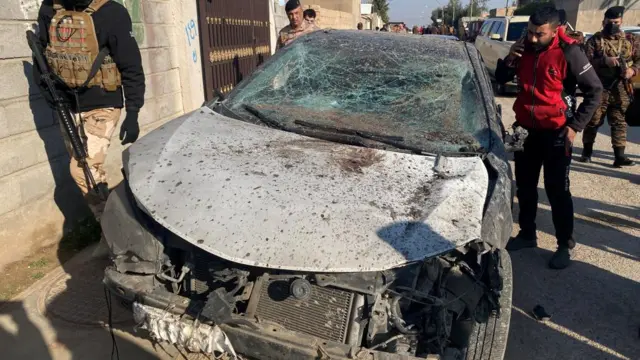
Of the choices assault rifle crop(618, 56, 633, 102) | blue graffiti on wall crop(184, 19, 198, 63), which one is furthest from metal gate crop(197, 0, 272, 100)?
assault rifle crop(618, 56, 633, 102)

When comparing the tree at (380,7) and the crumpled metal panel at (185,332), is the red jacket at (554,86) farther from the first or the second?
the tree at (380,7)

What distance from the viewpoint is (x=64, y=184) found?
375 cm

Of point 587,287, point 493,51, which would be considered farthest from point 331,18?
point 587,287

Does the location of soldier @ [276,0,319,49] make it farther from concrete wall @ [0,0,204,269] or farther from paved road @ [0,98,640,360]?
paved road @ [0,98,640,360]

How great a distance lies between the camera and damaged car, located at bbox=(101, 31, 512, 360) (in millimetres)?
1881

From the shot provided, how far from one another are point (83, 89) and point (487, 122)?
260cm

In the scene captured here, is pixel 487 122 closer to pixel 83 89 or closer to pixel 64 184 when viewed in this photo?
pixel 83 89

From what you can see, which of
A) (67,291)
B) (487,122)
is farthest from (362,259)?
(67,291)

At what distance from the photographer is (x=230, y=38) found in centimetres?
677

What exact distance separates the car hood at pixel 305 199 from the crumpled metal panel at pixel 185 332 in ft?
1.07

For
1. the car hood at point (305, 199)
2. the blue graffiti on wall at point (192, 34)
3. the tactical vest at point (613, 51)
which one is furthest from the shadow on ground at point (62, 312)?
the tactical vest at point (613, 51)

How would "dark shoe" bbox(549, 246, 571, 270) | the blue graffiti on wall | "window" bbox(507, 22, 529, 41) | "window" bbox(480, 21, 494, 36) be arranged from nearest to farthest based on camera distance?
"dark shoe" bbox(549, 246, 571, 270)
the blue graffiti on wall
"window" bbox(507, 22, 529, 41)
"window" bbox(480, 21, 494, 36)

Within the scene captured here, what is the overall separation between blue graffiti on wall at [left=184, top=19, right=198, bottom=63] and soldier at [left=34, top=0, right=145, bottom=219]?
7.70ft

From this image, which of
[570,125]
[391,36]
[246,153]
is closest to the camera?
[246,153]
